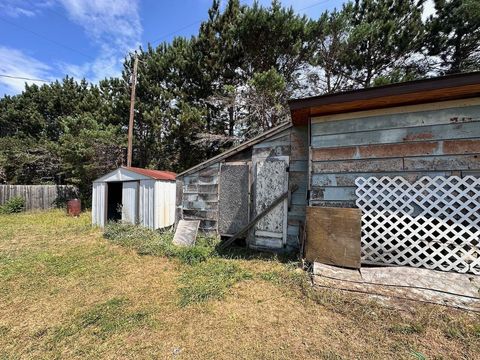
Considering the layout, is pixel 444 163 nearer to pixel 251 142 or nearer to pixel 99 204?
pixel 251 142

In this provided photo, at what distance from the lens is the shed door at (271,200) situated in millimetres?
4625

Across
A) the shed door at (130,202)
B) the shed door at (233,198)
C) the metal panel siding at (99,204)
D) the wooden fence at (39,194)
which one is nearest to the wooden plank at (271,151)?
the shed door at (233,198)

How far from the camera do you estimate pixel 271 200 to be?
15.6 ft

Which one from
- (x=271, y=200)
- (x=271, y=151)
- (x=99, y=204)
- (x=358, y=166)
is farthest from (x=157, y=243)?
(x=358, y=166)

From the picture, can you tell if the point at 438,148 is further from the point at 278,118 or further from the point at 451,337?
the point at 278,118

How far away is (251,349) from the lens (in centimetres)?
208

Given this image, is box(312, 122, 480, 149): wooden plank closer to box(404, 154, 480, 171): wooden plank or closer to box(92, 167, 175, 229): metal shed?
box(404, 154, 480, 171): wooden plank

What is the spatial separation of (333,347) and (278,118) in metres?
8.30

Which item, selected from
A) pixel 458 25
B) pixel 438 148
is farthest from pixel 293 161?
pixel 458 25

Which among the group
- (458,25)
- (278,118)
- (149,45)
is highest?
(149,45)

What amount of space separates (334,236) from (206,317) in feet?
7.06

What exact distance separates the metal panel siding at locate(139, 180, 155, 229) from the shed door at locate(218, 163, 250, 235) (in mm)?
2191

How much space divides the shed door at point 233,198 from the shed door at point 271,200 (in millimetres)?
287

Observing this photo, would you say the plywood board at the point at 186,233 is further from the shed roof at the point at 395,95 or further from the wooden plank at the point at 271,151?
the shed roof at the point at 395,95
